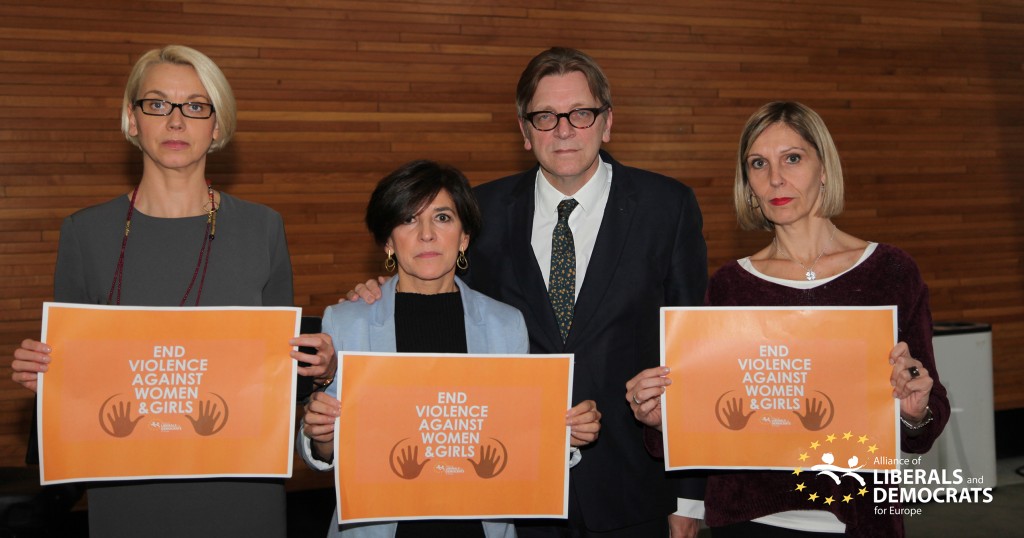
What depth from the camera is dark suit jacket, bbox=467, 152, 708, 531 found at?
2.32m

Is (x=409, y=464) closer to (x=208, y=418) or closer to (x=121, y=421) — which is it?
(x=208, y=418)

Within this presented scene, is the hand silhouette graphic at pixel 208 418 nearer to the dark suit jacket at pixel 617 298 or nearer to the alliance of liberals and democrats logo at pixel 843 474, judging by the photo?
the dark suit jacket at pixel 617 298

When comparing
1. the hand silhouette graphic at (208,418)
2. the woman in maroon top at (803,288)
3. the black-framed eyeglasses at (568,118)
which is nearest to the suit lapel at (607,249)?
the black-framed eyeglasses at (568,118)

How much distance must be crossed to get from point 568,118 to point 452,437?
949mm

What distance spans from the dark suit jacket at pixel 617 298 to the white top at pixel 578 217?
4 cm

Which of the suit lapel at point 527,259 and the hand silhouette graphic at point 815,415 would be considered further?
the suit lapel at point 527,259

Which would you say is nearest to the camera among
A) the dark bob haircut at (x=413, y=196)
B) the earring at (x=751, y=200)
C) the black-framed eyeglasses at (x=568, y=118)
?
the dark bob haircut at (x=413, y=196)

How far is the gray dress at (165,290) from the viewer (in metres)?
2.11

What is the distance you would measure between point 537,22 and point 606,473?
3.82 m

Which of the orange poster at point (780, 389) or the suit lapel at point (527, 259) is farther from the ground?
the suit lapel at point (527, 259)

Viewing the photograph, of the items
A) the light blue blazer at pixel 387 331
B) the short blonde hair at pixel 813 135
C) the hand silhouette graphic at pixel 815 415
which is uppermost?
the short blonde hair at pixel 813 135

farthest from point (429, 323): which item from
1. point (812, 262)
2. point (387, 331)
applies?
point (812, 262)

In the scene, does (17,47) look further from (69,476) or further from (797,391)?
(797,391)

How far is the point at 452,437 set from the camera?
1971mm
